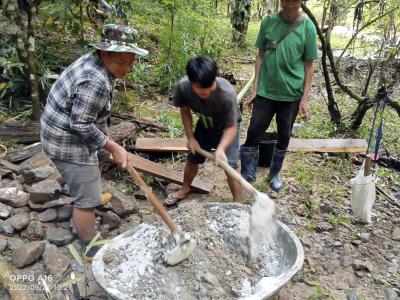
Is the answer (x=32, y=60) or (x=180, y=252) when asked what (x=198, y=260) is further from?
(x=32, y=60)

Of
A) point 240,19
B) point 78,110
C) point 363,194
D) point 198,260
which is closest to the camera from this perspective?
point 78,110

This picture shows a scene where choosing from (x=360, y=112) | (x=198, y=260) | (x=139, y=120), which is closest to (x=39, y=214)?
(x=198, y=260)

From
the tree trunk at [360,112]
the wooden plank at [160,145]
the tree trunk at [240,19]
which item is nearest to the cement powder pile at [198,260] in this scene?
the wooden plank at [160,145]

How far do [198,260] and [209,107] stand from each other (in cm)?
115

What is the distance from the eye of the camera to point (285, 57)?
354cm

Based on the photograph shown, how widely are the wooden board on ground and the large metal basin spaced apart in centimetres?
169

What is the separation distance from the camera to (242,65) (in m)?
8.71

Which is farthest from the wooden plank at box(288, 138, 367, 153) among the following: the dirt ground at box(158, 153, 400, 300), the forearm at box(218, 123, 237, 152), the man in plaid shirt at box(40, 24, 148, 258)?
the man in plaid shirt at box(40, 24, 148, 258)

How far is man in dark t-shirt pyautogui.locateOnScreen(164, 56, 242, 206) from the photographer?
267 centimetres

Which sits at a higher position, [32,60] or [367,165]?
[32,60]

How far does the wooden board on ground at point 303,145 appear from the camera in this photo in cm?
452

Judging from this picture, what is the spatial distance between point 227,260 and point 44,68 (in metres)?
3.80

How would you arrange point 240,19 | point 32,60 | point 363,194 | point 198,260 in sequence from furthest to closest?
point 240,19, point 32,60, point 363,194, point 198,260

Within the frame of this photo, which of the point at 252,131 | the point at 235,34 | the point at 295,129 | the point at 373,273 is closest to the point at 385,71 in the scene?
the point at 295,129
